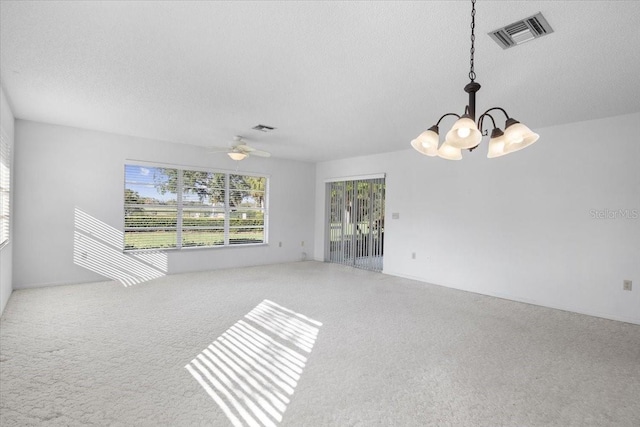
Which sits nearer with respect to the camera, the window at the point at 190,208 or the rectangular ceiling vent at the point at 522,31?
the rectangular ceiling vent at the point at 522,31

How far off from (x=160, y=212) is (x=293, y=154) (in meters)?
2.89

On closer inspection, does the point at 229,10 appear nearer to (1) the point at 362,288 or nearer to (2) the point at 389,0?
(2) the point at 389,0

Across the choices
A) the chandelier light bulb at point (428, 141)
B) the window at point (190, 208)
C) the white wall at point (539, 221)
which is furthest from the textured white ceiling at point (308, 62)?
the window at point (190, 208)

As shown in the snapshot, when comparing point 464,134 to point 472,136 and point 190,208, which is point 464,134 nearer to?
point 472,136


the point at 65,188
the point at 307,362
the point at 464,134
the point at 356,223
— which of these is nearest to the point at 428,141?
the point at 464,134

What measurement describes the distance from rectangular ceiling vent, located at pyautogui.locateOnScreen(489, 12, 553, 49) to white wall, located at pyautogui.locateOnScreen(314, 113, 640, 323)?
2792mm

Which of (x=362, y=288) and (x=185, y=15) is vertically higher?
(x=185, y=15)

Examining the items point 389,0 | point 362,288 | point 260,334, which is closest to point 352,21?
point 389,0

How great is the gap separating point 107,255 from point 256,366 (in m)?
4.18

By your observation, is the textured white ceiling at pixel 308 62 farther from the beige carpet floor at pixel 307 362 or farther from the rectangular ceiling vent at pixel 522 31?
the beige carpet floor at pixel 307 362

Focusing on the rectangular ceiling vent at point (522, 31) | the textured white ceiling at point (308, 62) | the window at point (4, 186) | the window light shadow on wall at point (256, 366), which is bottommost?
the window light shadow on wall at point (256, 366)

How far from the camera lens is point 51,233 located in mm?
5020

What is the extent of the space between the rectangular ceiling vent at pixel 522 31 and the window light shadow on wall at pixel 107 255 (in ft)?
19.2

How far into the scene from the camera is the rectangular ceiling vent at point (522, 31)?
6.83ft
